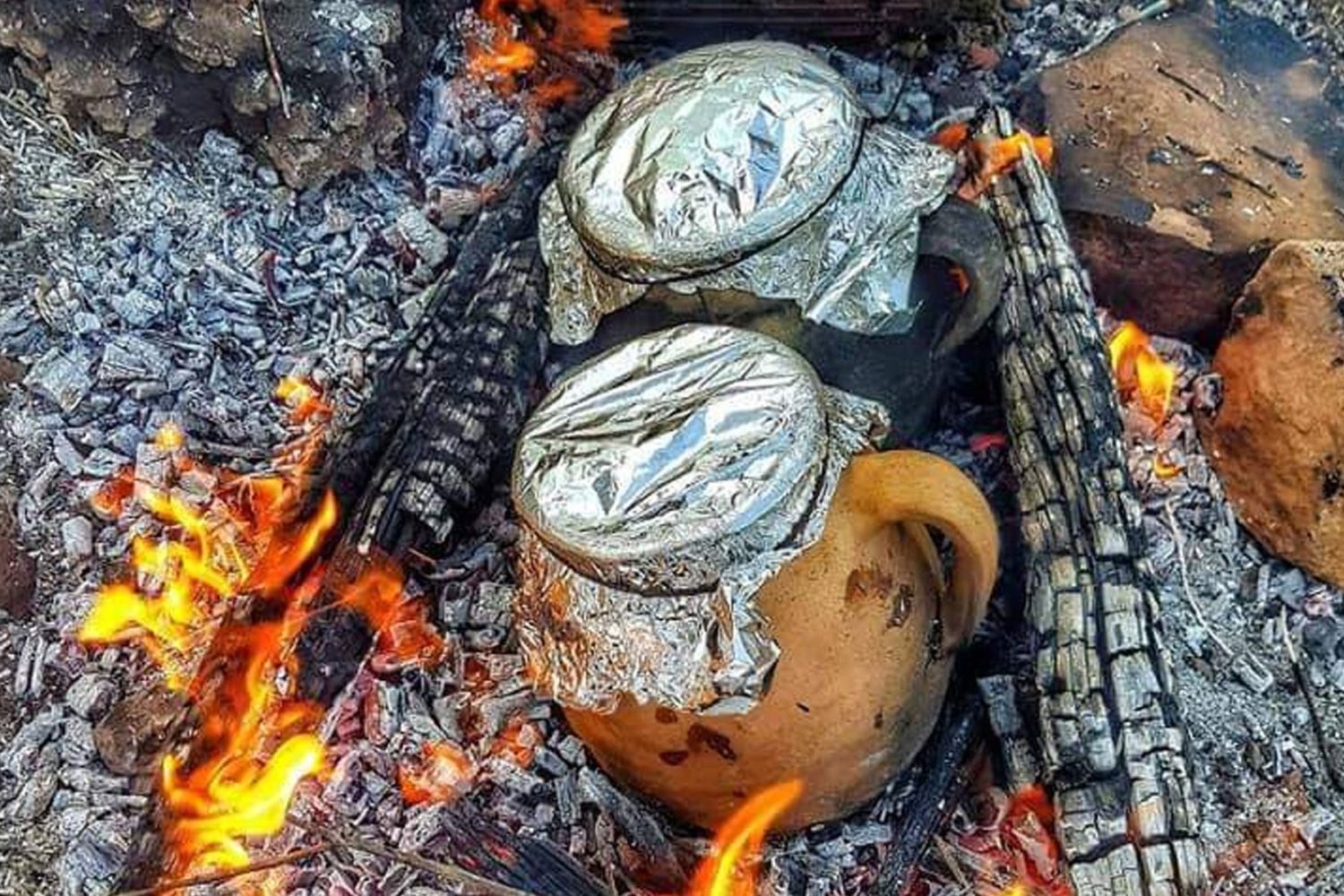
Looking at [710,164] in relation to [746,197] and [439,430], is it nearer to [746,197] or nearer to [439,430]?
[746,197]

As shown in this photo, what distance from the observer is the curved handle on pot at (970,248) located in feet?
7.34

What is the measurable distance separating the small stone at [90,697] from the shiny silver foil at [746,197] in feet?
3.06

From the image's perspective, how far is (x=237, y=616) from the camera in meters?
2.29

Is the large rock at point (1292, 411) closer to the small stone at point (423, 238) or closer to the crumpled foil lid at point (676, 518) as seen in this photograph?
the crumpled foil lid at point (676, 518)

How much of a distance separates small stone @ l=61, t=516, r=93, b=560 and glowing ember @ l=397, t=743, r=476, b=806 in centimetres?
71

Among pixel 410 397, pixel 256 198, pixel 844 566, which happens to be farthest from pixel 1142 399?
pixel 256 198

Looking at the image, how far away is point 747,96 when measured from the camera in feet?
7.23

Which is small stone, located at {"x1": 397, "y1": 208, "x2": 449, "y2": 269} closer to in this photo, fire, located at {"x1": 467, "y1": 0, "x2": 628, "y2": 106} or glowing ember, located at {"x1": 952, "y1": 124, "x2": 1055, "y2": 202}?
fire, located at {"x1": 467, "y1": 0, "x2": 628, "y2": 106}

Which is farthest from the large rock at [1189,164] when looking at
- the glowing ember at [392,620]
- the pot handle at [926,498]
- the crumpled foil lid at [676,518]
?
the glowing ember at [392,620]

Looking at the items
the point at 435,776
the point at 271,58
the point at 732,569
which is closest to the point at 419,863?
the point at 435,776

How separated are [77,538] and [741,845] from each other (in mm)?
1264

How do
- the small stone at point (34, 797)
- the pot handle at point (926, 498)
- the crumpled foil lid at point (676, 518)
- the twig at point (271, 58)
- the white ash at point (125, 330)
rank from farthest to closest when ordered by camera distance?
the twig at point (271, 58) < the white ash at point (125, 330) < the small stone at point (34, 797) < the pot handle at point (926, 498) < the crumpled foil lid at point (676, 518)

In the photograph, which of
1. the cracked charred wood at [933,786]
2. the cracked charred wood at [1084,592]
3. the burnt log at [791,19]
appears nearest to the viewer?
the cracked charred wood at [1084,592]

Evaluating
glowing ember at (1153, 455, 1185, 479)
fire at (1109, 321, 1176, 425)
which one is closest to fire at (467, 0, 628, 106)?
fire at (1109, 321, 1176, 425)
